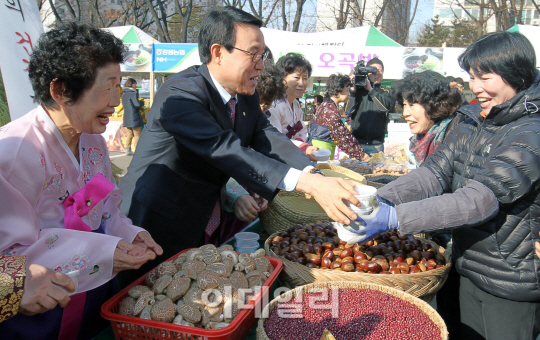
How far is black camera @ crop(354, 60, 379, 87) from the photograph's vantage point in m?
4.76

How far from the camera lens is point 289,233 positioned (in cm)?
188

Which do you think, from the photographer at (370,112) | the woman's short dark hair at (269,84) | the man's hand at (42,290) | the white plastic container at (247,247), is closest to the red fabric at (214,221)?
the white plastic container at (247,247)

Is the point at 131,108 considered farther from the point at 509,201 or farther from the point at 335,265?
the point at 509,201

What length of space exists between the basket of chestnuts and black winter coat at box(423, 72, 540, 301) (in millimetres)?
168

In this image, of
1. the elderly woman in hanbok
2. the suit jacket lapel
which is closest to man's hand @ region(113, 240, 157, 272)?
the elderly woman in hanbok

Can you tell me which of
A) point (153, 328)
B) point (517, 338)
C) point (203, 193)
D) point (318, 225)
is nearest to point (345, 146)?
point (318, 225)

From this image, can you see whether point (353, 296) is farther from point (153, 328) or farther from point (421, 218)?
point (153, 328)

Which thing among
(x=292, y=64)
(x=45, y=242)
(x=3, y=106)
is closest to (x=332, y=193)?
(x=45, y=242)

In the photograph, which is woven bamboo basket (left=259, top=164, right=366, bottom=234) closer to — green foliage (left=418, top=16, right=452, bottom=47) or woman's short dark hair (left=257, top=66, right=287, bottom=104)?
woman's short dark hair (left=257, top=66, right=287, bottom=104)

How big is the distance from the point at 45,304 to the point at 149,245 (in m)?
0.46

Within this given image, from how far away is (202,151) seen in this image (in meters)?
1.50

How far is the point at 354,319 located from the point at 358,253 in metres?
0.41

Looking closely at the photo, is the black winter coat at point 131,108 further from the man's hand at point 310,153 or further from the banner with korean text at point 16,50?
the man's hand at point 310,153

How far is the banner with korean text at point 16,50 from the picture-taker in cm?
220
